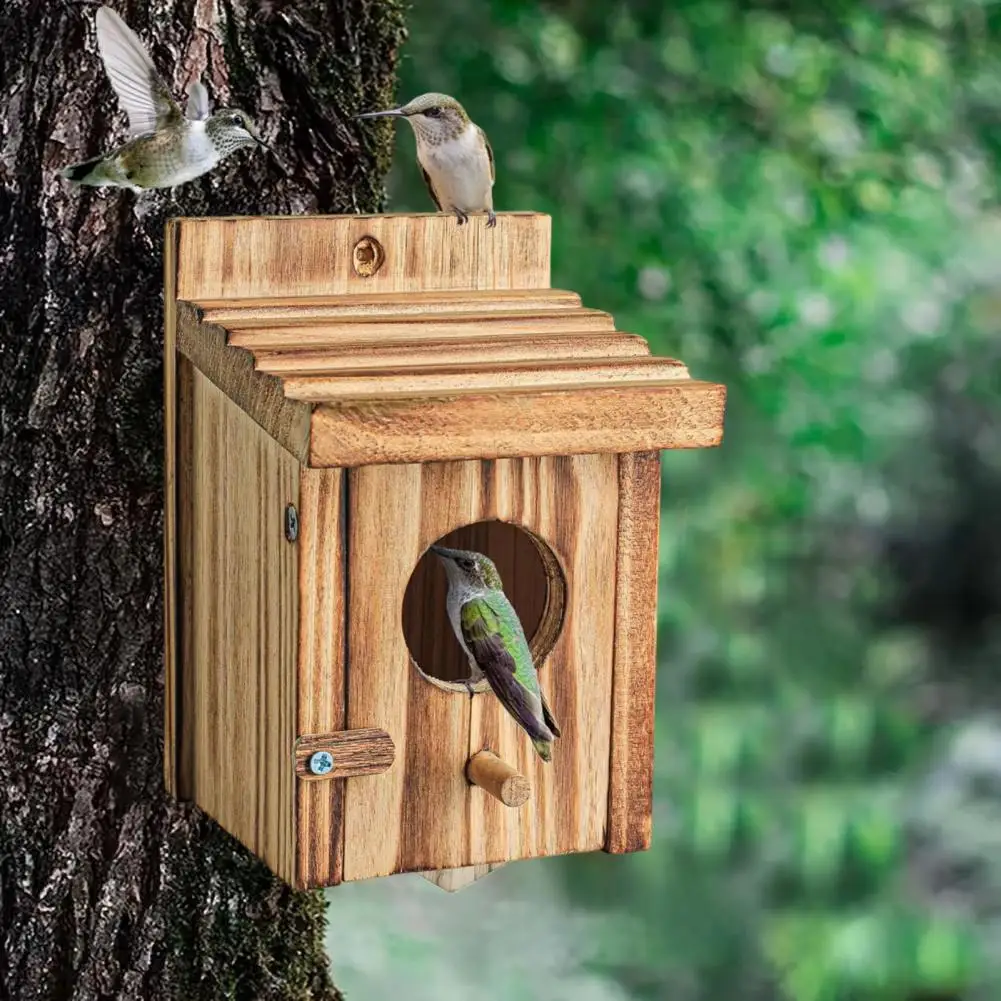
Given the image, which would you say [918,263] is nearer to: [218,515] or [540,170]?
[540,170]

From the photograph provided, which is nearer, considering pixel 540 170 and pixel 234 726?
pixel 234 726

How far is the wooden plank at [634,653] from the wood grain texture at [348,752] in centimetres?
26

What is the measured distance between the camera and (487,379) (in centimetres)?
171

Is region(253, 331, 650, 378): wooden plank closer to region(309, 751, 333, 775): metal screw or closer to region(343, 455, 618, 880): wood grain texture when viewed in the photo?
region(343, 455, 618, 880): wood grain texture

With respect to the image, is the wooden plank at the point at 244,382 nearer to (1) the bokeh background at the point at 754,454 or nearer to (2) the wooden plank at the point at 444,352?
(2) the wooden plank at the point at 444,352

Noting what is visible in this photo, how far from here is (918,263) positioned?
16.1 feet

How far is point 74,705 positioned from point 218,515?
374 millimetres

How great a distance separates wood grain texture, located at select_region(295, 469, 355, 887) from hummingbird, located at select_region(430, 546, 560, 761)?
135 mm

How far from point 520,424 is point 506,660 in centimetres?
24

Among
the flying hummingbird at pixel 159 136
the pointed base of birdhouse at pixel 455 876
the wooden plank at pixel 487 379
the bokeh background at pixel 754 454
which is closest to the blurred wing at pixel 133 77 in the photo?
the flying hummingbird at pixel 159 136

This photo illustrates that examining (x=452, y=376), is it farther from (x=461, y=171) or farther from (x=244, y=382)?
Answer: (x=461, y=171)

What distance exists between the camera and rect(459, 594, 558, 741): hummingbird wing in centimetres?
172

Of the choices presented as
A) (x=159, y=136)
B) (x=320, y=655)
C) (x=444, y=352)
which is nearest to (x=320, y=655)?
(x=320, y=655)

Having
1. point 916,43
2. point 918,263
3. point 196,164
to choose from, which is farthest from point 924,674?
point 196,164
